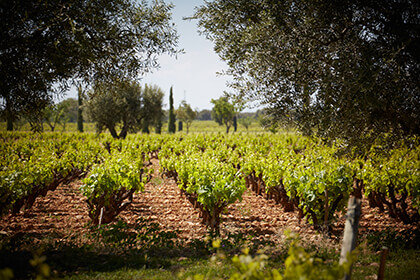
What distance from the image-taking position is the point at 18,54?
5.68 metres

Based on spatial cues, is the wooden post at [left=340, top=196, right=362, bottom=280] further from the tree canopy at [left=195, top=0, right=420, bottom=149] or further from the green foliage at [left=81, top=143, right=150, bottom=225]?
the green foliage at [left=81, top=143, right=150, bottom=225]

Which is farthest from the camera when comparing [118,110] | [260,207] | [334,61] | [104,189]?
[118,110]

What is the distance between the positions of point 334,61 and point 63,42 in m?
6.37

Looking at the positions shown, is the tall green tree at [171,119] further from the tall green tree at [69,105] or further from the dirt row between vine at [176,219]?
the dirt row between vine at [176,219]

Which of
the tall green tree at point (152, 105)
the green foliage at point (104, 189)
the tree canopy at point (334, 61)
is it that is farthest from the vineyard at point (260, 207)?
the tall green tree at point (152, 105)

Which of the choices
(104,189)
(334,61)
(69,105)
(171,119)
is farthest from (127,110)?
→ (69,105)

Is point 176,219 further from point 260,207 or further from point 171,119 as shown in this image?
point 171,119

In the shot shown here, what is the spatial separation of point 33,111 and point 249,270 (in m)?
7.08

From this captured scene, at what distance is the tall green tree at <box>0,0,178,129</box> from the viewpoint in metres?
5.54

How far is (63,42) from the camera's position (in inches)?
238

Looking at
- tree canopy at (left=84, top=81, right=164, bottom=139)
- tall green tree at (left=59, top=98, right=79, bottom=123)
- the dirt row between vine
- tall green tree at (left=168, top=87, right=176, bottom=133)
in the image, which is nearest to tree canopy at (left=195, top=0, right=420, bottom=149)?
the dirt row between vine

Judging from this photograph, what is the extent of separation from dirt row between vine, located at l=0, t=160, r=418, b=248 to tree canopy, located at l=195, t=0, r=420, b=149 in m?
2.90

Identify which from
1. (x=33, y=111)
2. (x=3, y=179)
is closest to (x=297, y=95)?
(x=33, y=111)

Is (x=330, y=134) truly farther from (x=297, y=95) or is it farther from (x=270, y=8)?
(x=270, y=8)
